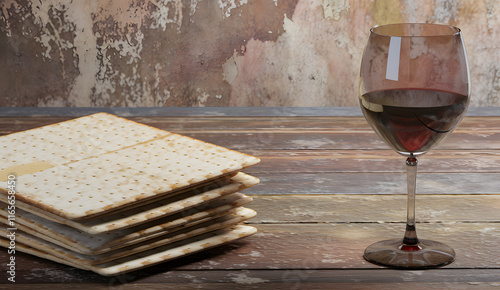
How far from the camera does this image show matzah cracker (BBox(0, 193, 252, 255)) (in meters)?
0.68

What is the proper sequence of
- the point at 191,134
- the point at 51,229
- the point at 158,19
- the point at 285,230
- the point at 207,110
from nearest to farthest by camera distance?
the point at 51,229
the point at 285,230
the point at 191,134
the point at 207,110
the point at 158,19

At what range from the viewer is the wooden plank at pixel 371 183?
1010 mm

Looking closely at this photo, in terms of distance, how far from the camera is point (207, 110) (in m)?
1.71

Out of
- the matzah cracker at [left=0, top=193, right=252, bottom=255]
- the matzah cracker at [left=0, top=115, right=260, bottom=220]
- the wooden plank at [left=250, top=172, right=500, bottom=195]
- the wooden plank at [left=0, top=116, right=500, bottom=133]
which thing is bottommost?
the wooden plank at [left=250, top=172, right=500, bottom=195]

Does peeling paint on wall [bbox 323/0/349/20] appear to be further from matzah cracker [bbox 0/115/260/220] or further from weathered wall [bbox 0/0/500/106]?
matzah cracker [bbox 0/115/260/220]

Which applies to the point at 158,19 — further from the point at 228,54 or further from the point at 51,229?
the point at 51,229

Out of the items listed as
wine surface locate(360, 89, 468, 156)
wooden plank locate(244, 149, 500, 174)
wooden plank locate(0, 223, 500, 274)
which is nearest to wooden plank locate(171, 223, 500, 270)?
wooden plank locate(0, 223, 500, 274)

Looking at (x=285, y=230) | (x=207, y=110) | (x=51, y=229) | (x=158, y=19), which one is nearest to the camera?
(x=51, y=229)

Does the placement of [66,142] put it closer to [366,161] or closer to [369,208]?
[369,208]

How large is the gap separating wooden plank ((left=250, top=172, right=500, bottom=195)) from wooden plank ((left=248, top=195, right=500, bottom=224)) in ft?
0.09

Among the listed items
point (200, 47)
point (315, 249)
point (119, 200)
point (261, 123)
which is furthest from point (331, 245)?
point (200, 47)

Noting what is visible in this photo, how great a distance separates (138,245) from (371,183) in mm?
460

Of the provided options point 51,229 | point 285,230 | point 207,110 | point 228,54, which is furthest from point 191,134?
point 228,54

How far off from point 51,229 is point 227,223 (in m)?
0.20
